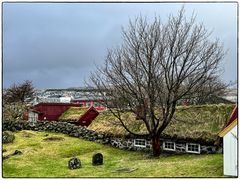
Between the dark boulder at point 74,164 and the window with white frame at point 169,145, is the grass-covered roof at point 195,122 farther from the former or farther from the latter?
the dark boulder at point 74,164

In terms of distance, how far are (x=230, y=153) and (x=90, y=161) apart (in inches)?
103

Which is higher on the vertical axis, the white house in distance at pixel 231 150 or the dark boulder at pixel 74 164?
the white house in distance at pixel 231 150

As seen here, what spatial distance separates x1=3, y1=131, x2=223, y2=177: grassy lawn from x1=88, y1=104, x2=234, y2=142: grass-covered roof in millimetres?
456

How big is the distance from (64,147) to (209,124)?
2935 mm

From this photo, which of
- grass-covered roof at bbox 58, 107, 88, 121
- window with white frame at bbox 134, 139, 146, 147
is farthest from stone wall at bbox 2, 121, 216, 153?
grass-covered roof at bbox 58, 107, 88, 121

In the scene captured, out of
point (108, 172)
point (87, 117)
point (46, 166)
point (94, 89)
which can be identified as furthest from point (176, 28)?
point (87, 117)

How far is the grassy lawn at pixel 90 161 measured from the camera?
6.24 meters

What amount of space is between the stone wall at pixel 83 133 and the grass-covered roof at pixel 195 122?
0.18 metres

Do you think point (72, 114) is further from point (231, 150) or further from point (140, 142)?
point (231, 150)

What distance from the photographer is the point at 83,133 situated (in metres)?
10.1

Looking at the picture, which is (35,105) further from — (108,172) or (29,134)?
(108,172)

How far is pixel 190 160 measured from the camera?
7.19 metres

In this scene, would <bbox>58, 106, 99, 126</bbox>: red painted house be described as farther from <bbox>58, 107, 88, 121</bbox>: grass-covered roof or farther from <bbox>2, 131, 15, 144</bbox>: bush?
<bbox>2, 131, 15, 144</bbox>: bush

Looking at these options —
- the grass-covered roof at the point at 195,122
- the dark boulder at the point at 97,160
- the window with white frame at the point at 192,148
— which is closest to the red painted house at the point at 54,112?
the grass-covered roof at the point at 195,122
